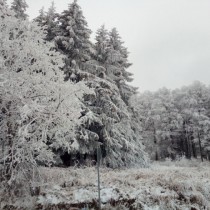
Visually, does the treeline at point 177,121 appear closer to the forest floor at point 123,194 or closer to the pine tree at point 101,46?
the pine tree at point 101,46

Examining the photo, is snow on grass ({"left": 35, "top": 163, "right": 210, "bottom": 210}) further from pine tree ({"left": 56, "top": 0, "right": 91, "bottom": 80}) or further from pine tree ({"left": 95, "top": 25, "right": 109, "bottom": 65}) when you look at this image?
pine tree ({"left": 95, "top": 25, "right": 109, "bottom": 65})

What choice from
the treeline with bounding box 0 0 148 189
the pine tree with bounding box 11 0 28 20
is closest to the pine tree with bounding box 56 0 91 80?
the treeline with bounding box 0 0 148 189

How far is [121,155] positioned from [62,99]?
11.2 meters

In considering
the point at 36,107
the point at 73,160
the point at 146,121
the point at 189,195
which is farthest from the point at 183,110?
the point at 36,107

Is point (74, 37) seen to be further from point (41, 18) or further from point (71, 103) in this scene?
point (71, 103)

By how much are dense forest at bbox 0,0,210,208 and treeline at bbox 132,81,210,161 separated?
0.48 ft

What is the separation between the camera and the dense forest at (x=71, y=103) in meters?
10.8

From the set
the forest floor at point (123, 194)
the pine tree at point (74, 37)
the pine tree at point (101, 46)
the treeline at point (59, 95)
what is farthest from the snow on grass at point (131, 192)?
the pine tree at point (101, 46)

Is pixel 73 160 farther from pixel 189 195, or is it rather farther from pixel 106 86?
pixel 189 195

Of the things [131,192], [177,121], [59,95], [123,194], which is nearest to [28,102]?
[59,95]

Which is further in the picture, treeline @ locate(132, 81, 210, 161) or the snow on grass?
treeline @ locate(132, 81, 210, 161)

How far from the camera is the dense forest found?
35.4ft

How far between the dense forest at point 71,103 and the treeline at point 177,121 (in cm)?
15

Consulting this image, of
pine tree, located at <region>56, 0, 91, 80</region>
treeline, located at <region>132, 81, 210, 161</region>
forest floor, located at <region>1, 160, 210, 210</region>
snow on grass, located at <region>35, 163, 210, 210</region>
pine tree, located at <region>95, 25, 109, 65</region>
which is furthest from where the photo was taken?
treeline, located at <region>132, 81, 210, 161</region>
